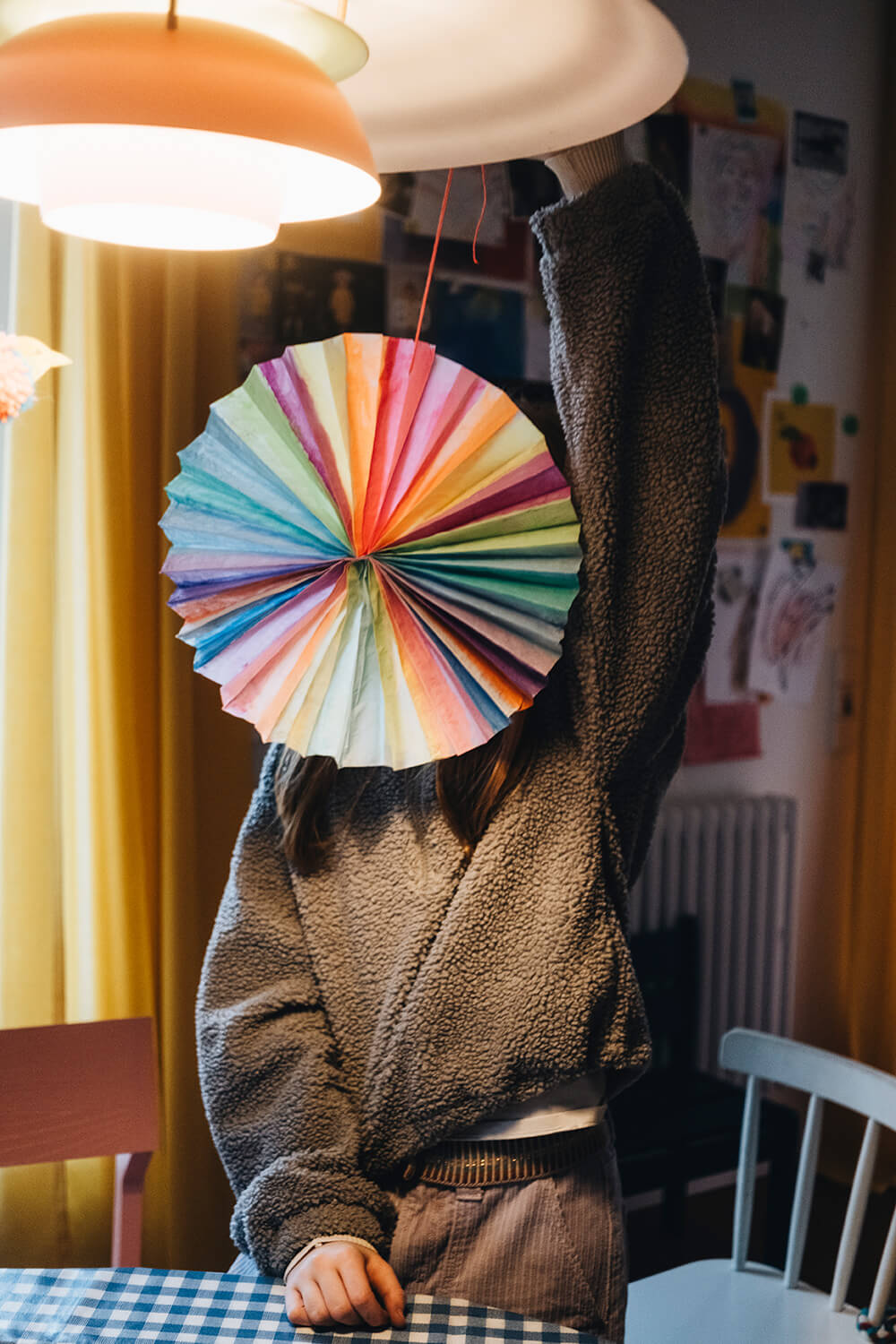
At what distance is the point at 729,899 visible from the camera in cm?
264

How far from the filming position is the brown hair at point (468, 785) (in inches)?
38.3

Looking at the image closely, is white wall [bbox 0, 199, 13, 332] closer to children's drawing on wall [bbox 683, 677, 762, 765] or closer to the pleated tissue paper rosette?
the pleated tissue paper rosette

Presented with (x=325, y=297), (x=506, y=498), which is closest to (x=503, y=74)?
(x=506, y=498)

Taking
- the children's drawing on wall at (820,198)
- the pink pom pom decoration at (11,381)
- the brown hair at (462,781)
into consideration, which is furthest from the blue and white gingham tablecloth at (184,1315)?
the children's drawing on wall at (820,198)

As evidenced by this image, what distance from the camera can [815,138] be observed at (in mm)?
2660

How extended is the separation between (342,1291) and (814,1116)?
910 millimetres

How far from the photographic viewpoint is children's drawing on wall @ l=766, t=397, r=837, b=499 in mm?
2688

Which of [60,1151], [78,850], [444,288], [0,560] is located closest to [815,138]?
[444,288]

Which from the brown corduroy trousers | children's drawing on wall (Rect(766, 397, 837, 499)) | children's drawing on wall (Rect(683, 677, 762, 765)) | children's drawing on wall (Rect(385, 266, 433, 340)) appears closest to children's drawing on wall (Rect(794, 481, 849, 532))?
children's drawing on wall (Rect(766, 397, 837, 499))

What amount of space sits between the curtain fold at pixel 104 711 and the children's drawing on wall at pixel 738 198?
1194 mm

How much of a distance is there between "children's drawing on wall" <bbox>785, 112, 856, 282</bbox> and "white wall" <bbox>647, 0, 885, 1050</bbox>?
3 centimetres

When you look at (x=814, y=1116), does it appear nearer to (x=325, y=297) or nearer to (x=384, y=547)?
(x=384, y=547)

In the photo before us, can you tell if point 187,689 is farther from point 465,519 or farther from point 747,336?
point 747,336

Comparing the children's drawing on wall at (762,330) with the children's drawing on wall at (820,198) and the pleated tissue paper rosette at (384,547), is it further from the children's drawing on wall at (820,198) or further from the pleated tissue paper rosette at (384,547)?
the pleated tissue paper rosette at (384,547)
